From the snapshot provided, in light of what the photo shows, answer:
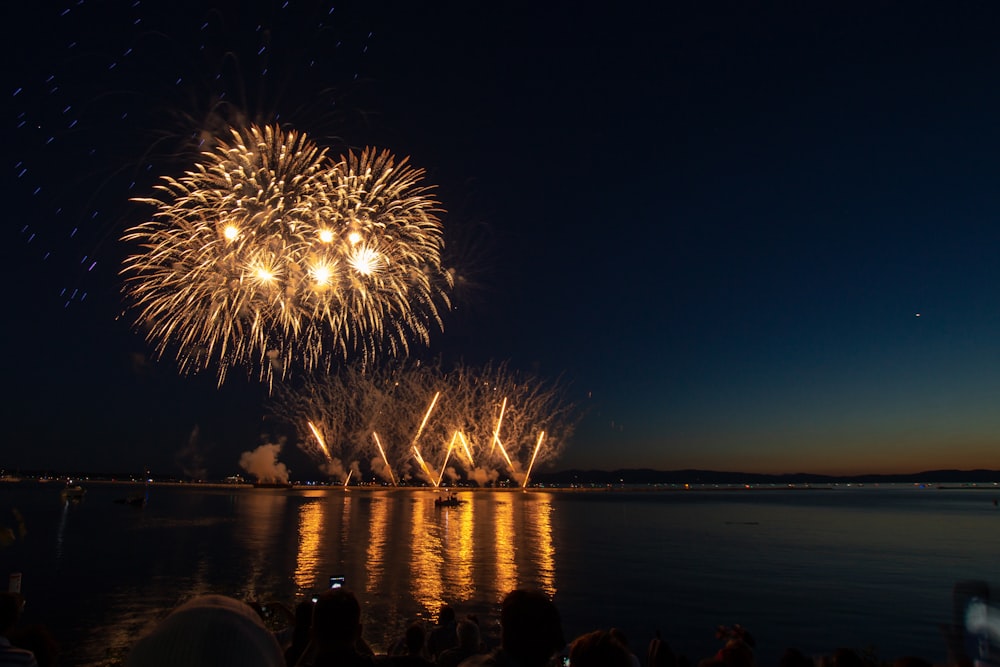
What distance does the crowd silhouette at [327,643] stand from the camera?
1790 mm

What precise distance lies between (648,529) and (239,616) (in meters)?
79.6

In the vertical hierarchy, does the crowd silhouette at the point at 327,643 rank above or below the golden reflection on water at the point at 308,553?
above

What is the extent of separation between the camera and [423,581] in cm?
3400

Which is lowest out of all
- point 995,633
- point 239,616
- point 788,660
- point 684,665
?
point 684,665

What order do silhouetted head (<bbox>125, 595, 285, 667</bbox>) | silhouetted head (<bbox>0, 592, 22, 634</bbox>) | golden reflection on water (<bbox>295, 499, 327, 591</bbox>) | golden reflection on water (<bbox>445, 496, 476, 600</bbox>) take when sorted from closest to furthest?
1. silhouetted head (<bbox>125, 595, 285, 667</bbox>)
2. silhouetted head (<bbox>0, 592, 22, 634</bbox>)
3. golden reflection on water (<bbox>445, 496, 476, 600</bbox>)
4. golden reflection on water (<bbox>295, 499, 327, 591</bbox>)

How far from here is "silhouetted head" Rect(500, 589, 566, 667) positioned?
347cm

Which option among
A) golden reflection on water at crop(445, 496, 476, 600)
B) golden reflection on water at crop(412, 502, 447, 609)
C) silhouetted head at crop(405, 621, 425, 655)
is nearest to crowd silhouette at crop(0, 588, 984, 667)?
silhouetted head at crop(405, 621, 425, 655)

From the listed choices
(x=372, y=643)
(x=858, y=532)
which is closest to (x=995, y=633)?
(x=372, y=643)

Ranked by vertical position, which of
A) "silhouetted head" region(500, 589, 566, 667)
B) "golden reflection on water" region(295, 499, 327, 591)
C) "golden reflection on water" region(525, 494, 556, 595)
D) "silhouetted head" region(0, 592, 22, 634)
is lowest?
"golden reflection on water" region(525, 494, 556, 595)

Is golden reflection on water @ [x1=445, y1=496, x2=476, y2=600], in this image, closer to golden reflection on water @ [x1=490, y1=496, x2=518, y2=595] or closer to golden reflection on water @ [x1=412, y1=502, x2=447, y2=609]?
golden reflection on water @ [x1=412, y1=502, x2=447, y2=609]

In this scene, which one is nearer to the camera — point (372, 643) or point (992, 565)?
point (372, 643)

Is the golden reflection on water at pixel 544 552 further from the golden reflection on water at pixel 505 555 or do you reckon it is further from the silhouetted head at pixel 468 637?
the silhouetted head at pixel 468 637

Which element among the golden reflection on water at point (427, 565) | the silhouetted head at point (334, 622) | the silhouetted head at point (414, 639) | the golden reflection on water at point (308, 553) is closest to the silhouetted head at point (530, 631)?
the silhouetted head at point (334, 622)

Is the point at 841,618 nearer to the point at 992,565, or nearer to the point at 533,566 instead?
the point at 533,566
